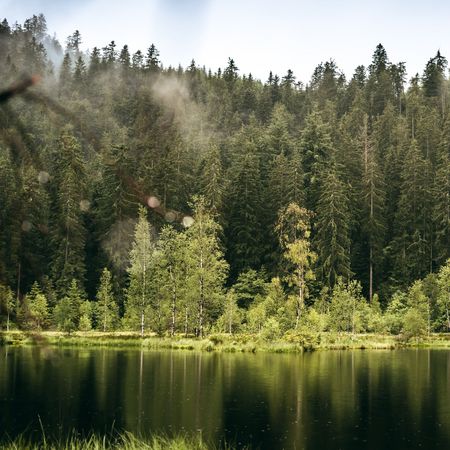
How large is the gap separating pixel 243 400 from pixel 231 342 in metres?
26.6

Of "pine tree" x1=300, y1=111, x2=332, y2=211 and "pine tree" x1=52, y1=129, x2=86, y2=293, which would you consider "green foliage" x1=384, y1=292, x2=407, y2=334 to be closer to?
"pine tree" x1=300, y1=111, x2=332, y2=211

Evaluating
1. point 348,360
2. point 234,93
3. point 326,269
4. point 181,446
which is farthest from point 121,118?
point 181,446

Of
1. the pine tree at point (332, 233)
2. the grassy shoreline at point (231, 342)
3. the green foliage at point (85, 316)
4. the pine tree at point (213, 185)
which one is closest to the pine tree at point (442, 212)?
the pine tree at point (332, 233)

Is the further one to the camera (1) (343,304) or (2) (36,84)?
(1) (343,304)

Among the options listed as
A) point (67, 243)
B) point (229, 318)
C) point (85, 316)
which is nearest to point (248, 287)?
point (229, 318)

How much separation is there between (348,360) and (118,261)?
34474 mm

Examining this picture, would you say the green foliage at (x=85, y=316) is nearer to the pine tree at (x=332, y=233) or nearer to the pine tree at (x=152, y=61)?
the pine tree at (x=332, y=233)

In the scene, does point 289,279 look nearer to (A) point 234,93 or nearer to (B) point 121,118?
(B) point 121,118

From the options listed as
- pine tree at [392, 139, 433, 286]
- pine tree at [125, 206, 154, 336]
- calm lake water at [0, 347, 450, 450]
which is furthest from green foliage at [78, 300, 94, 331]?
pine tree at [392, 139, 433, 286]

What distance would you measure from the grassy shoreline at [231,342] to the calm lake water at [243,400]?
8318mm

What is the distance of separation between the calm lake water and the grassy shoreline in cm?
832

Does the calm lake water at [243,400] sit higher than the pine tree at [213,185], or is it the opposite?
the pine tree at [213,185]

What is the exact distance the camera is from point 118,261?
70.1 metres

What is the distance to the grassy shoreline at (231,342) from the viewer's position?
50375mm
